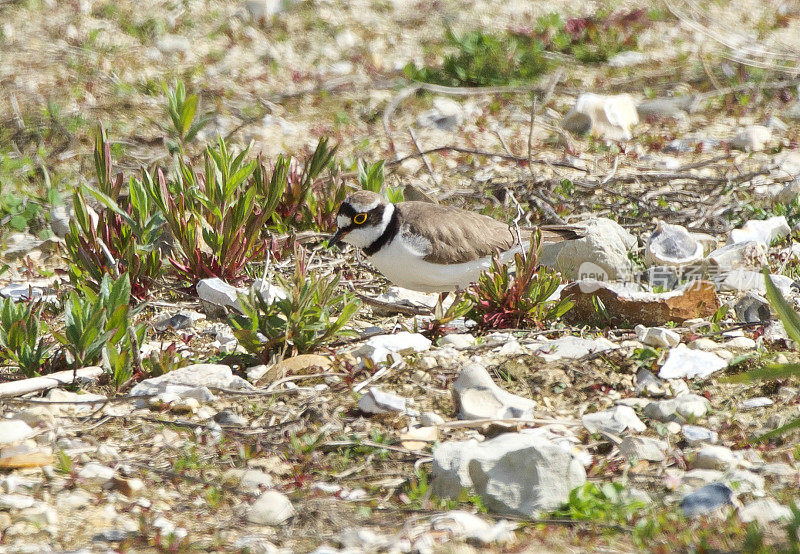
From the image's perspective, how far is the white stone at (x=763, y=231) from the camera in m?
5.89

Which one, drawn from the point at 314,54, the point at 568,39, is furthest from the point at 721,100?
the point at 314,54

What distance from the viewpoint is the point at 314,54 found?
10.2 m

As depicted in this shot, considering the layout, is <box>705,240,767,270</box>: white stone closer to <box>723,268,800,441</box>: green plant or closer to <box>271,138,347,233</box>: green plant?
<box>723,268,800,441</box>: green plant

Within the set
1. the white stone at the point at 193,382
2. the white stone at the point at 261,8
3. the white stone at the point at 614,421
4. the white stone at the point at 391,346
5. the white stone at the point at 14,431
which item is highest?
the white stone at the point at 261,8

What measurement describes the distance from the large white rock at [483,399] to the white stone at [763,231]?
8.32ft

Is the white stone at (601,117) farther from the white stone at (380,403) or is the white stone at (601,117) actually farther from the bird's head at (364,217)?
the white stone at (380,403)

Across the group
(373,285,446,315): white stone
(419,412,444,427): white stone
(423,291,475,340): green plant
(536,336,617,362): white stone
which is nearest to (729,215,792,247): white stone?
(536,336,617,362): white stone

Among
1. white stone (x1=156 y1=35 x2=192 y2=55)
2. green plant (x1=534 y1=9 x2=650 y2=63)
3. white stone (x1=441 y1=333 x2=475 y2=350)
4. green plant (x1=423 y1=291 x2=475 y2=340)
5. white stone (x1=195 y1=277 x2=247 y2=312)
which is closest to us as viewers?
white stone (x1=441 y1=333 x2=475 y2=350)

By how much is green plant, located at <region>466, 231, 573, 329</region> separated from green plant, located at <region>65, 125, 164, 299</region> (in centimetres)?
189

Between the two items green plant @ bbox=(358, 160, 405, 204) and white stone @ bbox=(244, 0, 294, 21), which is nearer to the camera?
green plant @ bbox=(358, 160, 405, 204)

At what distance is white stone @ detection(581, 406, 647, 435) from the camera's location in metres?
3.75

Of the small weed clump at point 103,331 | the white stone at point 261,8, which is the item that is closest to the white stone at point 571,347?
the small weed clump at point 103,331

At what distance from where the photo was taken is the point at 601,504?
10.4 feet

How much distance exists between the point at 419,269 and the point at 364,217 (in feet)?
1.45
